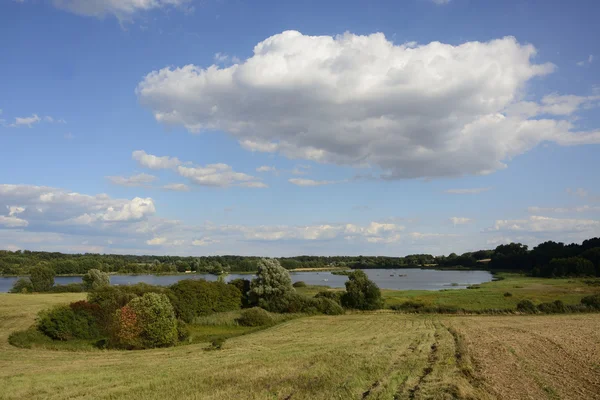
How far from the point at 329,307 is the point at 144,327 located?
2946 cm

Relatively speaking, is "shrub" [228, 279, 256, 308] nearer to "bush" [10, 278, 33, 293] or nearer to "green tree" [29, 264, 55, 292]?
"bush" [10, 278, 33, 293]

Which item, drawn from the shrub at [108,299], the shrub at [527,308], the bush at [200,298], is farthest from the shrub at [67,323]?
the shrub at [527,308]

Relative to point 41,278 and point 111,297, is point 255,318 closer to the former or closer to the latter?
point 111,297

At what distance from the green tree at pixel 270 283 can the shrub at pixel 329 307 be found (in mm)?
5743

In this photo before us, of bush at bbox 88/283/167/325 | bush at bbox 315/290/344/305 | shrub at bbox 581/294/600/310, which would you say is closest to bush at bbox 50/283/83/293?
bush at bbox 88/283/167/325

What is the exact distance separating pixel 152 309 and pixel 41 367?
13285 mm

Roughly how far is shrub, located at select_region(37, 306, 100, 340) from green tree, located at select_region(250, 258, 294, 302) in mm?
25259

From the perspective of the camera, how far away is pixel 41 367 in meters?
24.2

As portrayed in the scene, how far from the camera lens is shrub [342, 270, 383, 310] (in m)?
63.0

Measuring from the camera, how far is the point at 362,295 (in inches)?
2485

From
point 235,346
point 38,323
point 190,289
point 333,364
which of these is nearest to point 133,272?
point 190,289

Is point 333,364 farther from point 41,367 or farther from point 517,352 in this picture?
point 41,367

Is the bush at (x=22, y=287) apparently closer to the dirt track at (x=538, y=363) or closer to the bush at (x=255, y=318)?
the bush at (x=255, y=318)

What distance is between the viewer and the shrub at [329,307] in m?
59.6
